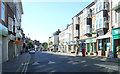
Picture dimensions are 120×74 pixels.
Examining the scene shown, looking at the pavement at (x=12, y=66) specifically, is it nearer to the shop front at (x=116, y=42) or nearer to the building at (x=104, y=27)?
the shop front at (x=116, y=42)

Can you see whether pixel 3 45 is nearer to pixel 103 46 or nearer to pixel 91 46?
pixel 103 46

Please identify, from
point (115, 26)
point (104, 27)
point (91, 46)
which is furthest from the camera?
point (91, 46)

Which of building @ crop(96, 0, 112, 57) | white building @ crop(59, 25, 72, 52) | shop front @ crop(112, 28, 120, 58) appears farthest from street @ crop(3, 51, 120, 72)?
white building @ crop(59, 25, 72, 52)

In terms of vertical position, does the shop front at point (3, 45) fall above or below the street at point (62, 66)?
above

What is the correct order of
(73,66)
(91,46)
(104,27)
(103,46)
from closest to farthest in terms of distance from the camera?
(73,66)
(104,27)
(103,46)
(91,46)

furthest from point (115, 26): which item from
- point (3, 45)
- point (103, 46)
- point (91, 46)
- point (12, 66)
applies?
point (3, 45)

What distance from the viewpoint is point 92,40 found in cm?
3119

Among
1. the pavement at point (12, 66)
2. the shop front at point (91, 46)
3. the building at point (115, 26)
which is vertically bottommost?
the pavement at point (12, 66)

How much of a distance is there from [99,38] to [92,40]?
351 centimetres

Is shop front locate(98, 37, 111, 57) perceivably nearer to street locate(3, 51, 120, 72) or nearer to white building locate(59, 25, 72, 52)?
street locate(3, 51, 120, 72)

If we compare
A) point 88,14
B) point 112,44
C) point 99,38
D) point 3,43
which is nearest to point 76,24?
point 88,14

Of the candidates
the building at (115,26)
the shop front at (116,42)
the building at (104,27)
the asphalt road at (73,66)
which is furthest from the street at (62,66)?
the building at (104,27)

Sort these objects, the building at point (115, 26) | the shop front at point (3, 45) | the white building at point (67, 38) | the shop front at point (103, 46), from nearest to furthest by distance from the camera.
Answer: the shop front at point (3, 45), the building at point (115, 26), the shop front at point (103, 46), the white building at point (67, 38)

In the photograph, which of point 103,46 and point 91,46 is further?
point 91,46
